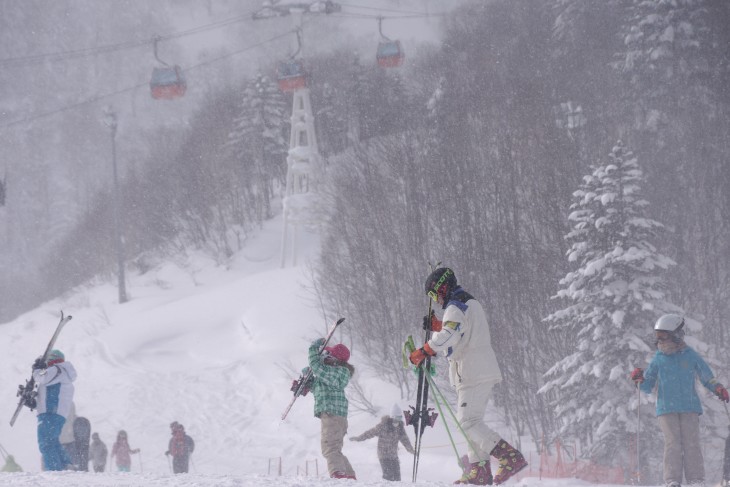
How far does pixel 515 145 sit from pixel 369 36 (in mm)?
43708

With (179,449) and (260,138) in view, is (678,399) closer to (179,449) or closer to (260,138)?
(179,449)

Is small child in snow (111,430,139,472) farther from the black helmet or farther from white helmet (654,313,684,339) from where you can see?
white helmet (654,313,684,339)

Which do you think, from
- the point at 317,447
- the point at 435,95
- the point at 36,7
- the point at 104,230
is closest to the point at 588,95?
the point at 435,95

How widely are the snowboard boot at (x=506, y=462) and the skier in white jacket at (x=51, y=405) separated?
4.23 metres

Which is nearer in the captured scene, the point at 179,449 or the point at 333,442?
the point at 333,442

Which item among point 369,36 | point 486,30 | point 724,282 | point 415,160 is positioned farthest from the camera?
point 369,36

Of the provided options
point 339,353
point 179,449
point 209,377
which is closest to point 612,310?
point 179,449

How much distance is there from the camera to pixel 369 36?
213ft

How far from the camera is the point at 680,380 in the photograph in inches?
265

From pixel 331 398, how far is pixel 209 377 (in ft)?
56.7

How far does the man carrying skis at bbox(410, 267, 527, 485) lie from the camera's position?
6320mm

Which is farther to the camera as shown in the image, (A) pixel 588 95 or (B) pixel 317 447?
(A) pixel 588 95

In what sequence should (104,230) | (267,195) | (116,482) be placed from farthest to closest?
(104,230) < (267,195) < (116,482)

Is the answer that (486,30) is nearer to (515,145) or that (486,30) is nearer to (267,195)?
(267,195)
